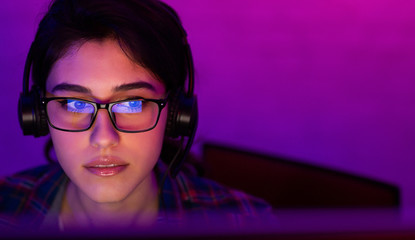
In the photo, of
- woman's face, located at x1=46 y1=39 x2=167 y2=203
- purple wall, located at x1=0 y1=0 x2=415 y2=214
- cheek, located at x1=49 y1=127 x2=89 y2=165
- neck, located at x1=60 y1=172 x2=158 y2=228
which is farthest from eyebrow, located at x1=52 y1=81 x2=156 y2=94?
purple wall, located at x1=0 y1=0 x2=415 y2=214

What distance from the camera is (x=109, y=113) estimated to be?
3.08ft

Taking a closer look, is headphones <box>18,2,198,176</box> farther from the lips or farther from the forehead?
the lips

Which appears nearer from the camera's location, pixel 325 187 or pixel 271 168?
pixel 325 187

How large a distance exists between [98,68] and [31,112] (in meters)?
0.21

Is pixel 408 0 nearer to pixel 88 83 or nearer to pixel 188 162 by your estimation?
pixel 188 162

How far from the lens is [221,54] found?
210cm

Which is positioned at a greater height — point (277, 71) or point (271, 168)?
point (277, 71)

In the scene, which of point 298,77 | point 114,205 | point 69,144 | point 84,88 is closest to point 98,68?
point 84,88

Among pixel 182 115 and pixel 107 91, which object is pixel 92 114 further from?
pixel 182 115

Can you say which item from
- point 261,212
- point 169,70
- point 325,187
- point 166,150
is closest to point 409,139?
point 325,187

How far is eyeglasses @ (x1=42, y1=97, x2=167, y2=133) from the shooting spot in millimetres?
953

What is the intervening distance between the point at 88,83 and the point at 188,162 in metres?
0.67

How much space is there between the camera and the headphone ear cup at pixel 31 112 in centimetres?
99

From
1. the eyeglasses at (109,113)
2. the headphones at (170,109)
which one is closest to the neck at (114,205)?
the headphones at (170,109)
